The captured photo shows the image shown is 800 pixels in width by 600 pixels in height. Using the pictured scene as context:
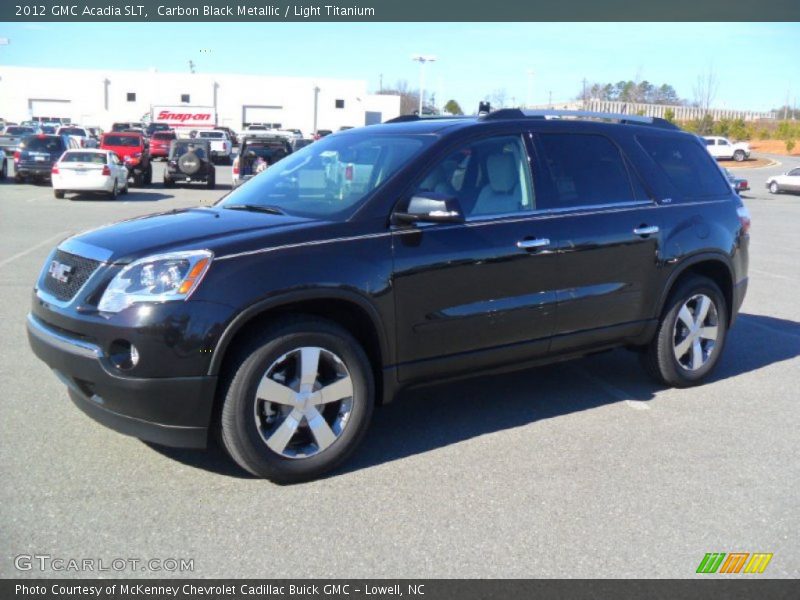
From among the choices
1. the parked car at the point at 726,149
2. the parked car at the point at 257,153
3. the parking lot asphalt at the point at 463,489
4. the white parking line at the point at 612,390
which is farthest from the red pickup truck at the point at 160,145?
the white parking line at the point at 612,390

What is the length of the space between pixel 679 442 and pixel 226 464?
2.69 metres

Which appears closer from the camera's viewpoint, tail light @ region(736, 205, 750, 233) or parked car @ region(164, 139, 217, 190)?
tail light @ region(736, 205, 750, 233)

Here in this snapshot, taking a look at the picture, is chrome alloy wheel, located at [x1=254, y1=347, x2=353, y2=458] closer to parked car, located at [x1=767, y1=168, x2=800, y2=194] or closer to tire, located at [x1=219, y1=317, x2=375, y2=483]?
tire, located at [x1=219, y1=317, x2=375, y2=483]

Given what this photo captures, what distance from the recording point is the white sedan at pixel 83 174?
75.1 feet

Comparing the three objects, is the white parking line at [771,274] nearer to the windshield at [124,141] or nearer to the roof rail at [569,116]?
the roof rail at [569,116]

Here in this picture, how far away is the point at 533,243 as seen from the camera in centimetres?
502

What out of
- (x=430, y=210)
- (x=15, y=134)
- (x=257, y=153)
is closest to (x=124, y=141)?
(x=257, y=153)

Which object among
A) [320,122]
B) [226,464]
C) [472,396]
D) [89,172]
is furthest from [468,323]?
[320,122]

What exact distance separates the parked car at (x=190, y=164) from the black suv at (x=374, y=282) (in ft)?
75.0

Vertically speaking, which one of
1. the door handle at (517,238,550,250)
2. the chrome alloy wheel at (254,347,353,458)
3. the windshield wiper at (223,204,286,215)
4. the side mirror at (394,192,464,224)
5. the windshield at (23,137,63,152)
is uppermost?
the side mirror at (394,192,464,224)

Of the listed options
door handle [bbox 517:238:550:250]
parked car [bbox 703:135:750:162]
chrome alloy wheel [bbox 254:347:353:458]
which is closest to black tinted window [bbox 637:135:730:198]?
door handle [bbox 517:238:550:250]

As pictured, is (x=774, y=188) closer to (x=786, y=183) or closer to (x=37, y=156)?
(x=786, y=183)

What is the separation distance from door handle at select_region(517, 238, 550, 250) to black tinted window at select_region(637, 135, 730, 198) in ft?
4.70

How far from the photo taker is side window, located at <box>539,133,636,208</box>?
534 cm
